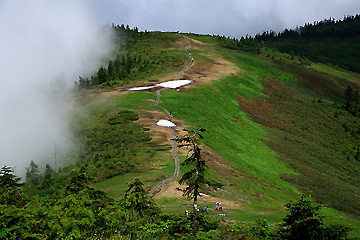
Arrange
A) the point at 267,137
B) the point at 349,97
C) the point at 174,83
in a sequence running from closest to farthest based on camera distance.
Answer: the point at 267,137 < the point at 174,83 < the point at 349,97

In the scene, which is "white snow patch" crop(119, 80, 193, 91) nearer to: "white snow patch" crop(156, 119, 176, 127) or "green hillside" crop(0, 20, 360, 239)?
"green hillside" crop(0, 20, 360, 239)

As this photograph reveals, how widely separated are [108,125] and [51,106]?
73.3ft

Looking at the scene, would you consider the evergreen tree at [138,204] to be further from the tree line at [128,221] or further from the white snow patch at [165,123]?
the white snow patch at [165,123]

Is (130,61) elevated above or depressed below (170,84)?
above

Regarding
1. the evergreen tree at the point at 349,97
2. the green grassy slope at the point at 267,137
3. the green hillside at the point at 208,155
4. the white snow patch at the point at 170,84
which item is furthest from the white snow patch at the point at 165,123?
the evergreen tree at the point at 349,97

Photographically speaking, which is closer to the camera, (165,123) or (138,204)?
(138,204)

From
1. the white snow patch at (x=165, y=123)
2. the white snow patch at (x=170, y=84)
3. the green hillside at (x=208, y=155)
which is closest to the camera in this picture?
the green hillside at (x=208, y=155)

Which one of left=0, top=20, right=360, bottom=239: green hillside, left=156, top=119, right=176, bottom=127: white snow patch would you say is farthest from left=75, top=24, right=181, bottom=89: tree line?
left=156, top=119, right=176, bottom=127: white snow patch

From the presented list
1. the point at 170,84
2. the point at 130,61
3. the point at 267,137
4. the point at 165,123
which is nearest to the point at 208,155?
the point at 165,123

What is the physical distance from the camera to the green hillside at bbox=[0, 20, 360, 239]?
765 inches

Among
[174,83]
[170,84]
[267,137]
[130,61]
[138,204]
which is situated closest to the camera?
[138,204]

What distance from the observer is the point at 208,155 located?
47.6 meters

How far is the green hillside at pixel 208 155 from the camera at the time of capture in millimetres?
19438

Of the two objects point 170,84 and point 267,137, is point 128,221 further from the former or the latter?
point 170,84
